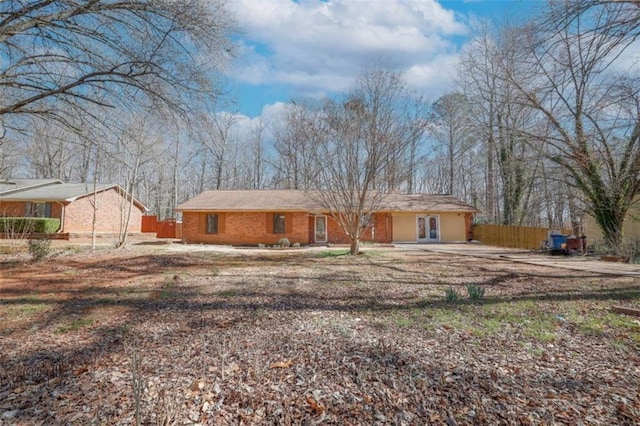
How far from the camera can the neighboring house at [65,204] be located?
21.8 m

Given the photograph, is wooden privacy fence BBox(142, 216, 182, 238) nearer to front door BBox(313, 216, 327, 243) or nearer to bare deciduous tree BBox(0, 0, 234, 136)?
front door BBox(313, 216, 327, 243)

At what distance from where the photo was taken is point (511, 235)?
18969mm

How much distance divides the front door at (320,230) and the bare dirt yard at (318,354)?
13.5 m

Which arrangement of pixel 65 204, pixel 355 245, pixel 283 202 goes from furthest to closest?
pixel 65 204
pixel 283 202
pixel 355 245

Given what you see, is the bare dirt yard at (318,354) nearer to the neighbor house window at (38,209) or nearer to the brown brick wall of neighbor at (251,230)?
the brown brick wall of neighbor at (251,230)

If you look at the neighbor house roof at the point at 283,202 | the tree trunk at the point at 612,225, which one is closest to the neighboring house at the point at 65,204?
the neighbor house roof at the point at 283,202

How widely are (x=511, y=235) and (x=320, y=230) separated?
10557 millimetres

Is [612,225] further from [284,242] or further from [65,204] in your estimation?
[65,204]

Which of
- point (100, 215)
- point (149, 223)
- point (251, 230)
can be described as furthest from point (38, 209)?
point (251, 230)

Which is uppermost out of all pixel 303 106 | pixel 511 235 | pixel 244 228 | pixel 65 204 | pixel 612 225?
pixel 303 106

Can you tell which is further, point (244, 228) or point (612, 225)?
point (244, 228)

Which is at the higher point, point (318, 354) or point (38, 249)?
point (38, 249)

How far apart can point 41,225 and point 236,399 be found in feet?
76.7

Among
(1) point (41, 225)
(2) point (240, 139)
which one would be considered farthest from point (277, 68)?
(2) point (240, 139)
